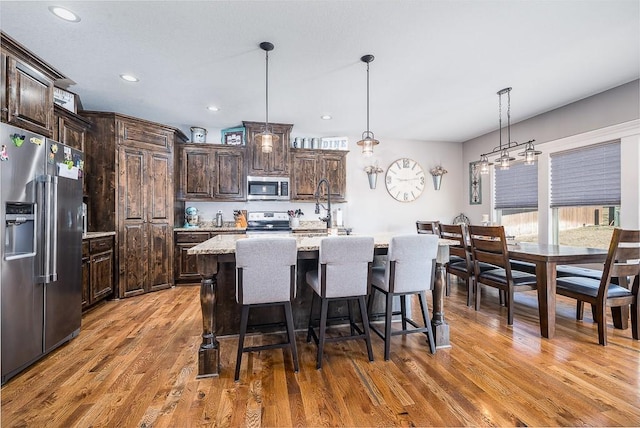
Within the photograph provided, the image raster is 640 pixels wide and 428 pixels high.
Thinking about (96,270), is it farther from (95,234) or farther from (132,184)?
(132,184)

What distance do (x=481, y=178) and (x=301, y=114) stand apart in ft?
12.0

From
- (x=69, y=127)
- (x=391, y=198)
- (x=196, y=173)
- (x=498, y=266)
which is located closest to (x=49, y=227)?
(x=69, y=127)

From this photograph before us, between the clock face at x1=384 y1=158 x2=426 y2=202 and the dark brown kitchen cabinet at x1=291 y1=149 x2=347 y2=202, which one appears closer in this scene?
the dark brown kitchen cabinet at x1=291 y1=149 x2=347 y2=202

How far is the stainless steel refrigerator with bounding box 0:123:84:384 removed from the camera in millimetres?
1892

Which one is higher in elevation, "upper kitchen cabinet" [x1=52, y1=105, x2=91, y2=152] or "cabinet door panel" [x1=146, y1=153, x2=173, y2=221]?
"upper kitchen cabinet" [x1=52, y1=105, x2=91, y2=152]

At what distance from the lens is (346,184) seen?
212 inches

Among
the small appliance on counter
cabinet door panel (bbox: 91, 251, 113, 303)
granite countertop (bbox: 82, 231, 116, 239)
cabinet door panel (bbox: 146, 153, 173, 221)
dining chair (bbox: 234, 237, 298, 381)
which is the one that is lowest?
cabinet door panel (bbox: 91, 251, 113, 303)

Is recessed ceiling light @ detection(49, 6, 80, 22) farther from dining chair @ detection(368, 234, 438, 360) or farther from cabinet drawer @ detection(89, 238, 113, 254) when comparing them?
dining chair @ detection(368, 234, 438, 360)

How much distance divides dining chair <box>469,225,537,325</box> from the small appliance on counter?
4.06 meters

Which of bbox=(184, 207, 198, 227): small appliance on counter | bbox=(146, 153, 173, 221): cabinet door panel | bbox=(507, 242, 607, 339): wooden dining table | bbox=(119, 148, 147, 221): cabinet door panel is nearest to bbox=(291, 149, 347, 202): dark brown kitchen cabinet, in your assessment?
bbox=(184, 207, 198, 227): small appliance on counter

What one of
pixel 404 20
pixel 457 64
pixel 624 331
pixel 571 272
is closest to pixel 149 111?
pixel 404 20

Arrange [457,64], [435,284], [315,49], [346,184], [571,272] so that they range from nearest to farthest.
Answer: [435,284], [315,49], [457,64], [571,272], [346,184]

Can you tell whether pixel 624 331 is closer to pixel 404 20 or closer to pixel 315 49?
pixel 404 20

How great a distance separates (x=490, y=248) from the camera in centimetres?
299
